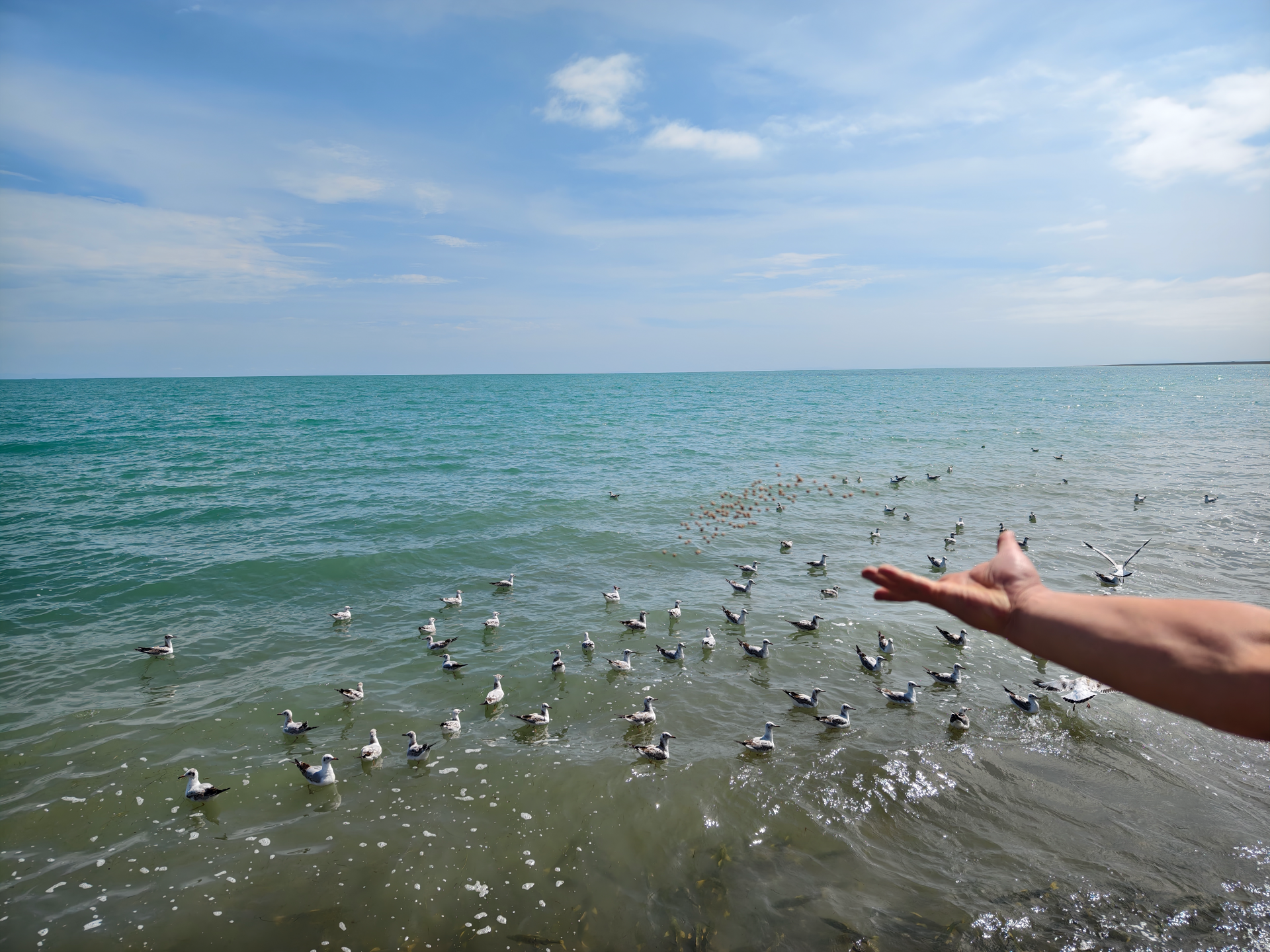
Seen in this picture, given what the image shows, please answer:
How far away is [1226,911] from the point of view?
22.8 ft

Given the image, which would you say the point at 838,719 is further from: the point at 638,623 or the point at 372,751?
the point at 372,751

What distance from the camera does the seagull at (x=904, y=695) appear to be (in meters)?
11.9

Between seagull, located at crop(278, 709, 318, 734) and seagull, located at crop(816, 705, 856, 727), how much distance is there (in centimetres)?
981

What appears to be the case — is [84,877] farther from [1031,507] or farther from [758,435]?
[758,435]

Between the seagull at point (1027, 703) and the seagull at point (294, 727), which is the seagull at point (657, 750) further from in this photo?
the seagull at point (1027, 703)

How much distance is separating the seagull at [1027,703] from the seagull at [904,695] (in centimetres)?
179

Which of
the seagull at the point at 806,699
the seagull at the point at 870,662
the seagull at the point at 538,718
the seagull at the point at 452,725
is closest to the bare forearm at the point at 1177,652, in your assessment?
the seagull at the point at 806,699

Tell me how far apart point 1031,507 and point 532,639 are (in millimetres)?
23091

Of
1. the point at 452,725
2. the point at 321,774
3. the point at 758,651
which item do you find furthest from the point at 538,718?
the point at 758,651

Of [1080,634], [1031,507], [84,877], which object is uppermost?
[1080,634]

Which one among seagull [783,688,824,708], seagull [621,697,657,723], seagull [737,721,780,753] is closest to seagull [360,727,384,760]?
seagull [621,697,657,723]

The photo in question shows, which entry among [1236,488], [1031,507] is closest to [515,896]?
[1031,507]

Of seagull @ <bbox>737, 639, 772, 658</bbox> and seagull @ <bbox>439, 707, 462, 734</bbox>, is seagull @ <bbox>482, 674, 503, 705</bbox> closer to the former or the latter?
seagull @ <bbox>439, 707, 462, 734</bbox>

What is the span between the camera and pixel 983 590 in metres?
2.89
